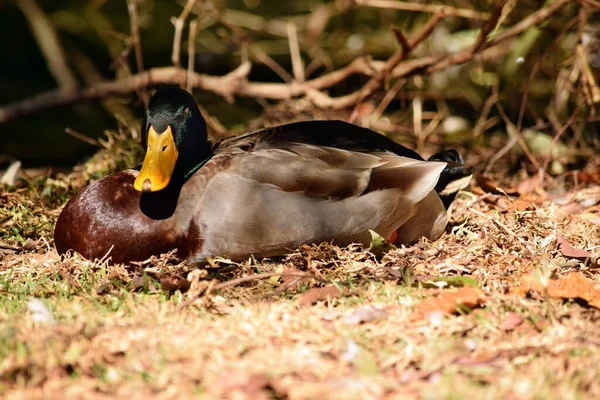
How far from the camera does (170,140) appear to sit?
391cm

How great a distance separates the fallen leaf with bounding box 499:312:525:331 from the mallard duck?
1128 mm

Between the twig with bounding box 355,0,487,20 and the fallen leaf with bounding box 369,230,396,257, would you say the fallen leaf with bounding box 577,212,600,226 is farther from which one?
the twig with bounding box 355,0,487,20

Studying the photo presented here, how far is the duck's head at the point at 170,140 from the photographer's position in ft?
12.4

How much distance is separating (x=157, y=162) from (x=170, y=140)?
0.16m

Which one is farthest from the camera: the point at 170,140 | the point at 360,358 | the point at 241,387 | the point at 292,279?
the point at 170,140

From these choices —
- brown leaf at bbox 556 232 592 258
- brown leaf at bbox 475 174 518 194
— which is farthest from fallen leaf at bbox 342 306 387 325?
brown leaf at bbox 475 174 518 194

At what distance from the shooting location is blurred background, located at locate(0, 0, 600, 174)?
6027 millimetres

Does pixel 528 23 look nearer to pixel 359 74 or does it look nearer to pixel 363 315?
pixel 359 74

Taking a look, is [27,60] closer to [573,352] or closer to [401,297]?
[401,297]

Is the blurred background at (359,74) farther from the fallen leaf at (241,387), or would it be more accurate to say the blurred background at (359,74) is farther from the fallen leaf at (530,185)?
the fallen leaf at (241,387)

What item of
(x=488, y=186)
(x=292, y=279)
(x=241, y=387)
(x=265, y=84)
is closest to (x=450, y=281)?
(x=292, y=279)

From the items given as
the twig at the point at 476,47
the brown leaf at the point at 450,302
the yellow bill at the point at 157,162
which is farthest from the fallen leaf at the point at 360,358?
the twig at the point at 476,47

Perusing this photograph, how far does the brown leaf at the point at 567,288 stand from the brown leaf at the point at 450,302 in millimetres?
206

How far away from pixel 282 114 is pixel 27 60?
5535mm
